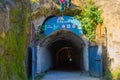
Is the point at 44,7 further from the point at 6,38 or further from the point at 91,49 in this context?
the point at 6,38

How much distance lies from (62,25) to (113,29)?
4190 millimetres

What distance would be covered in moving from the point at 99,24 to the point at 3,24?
38.1ft

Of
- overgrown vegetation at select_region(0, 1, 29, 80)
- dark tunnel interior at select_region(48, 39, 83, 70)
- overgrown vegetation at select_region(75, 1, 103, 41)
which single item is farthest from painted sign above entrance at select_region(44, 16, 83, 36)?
overgrown vegetation at select_region(0, 1, 29, 80)

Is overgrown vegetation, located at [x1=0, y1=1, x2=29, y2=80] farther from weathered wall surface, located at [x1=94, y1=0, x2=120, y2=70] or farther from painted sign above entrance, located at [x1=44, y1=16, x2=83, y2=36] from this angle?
painted sign above entrance, located at [x1=44, y1=16, x2=83, y2=36]

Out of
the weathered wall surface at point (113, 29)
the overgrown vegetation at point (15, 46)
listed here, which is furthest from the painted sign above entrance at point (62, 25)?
the overgrown vegetation at point (15, 46)

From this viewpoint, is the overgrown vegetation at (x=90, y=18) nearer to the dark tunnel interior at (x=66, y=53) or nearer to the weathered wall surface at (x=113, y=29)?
the weathered wall surface at (x=113, y=29)

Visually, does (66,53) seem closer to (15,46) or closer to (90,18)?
(90,18)

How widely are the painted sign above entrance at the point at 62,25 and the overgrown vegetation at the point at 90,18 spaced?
1.14ft

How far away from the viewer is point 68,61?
46.5 meters

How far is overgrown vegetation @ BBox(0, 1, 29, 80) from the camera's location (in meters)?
7.34

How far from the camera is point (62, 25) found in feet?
63.4

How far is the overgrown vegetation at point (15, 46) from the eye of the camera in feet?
24.1

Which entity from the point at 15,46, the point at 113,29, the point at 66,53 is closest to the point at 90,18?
the point at 113,29

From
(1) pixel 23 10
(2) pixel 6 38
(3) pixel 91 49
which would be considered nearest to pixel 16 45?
(2) pixel 6 38
